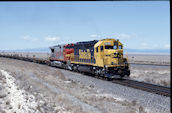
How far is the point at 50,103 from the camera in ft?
39.3

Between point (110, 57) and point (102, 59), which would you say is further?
point (102, 59)

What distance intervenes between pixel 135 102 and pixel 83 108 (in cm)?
382

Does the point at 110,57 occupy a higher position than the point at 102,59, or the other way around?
the point at 110,57

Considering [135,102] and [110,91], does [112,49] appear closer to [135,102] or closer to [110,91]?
[110,91]

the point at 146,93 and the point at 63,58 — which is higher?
the point at 63,58

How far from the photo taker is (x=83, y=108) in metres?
11.3

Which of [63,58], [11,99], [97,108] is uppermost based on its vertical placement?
[63,58]

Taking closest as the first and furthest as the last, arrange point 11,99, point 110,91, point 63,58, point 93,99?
point 11,99 → point 93,99 → point 110,91 → point 63,58

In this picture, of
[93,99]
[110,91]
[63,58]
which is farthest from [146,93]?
[63,58]

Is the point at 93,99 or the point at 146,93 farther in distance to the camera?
the point at 146,93

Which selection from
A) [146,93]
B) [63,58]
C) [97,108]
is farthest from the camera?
[63,58]

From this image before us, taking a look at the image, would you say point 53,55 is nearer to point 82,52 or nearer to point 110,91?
point 82,52

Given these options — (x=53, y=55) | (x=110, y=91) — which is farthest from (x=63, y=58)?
(x=110, y=91)

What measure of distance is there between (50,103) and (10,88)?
3.24 meters
